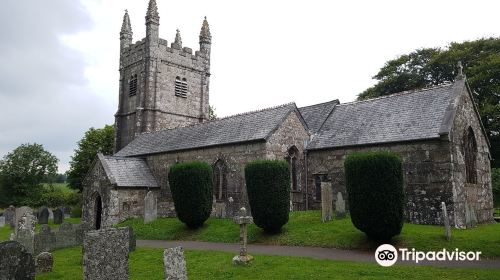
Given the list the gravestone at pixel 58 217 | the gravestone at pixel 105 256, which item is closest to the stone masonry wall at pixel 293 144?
the gravestone at pixel 105 256

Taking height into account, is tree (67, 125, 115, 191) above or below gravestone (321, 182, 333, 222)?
above

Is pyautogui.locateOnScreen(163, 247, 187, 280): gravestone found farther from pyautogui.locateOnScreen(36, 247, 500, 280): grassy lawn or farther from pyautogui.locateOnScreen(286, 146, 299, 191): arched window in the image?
pyautogui.locateOnScreen(286, 146, 299, 191): arched window

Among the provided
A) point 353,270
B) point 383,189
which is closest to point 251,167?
point 383,189

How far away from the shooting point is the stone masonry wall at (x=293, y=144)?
21.5 m

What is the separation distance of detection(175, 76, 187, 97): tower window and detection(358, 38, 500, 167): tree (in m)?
18.3

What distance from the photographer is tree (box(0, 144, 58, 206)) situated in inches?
2144

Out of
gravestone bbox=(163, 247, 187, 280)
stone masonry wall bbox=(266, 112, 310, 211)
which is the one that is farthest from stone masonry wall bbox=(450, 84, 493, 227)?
gravestone bbox=(163, 247, 187, 280)

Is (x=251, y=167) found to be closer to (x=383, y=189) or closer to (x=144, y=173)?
(x=383, y=189)

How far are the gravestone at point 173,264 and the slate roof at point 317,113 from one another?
58.1 ft

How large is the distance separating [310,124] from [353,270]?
50.1ft

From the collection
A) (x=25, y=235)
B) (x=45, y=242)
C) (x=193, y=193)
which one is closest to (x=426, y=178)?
(x=193, y=193)

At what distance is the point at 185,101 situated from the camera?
37750 millimetres

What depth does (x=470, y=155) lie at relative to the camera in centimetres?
2055

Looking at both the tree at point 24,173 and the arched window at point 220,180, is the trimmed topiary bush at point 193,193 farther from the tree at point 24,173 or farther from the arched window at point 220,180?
the tree at point 24,173
